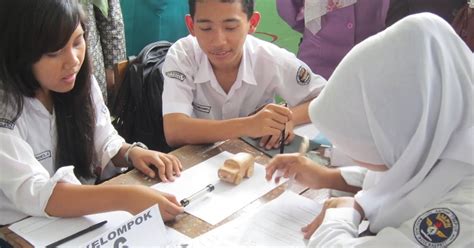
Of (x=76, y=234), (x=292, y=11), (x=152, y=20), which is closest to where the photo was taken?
(x=76, y=234)

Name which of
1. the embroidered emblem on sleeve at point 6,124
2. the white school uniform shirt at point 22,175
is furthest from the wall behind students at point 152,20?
the embroidered emblem on sleeve at point 6,124

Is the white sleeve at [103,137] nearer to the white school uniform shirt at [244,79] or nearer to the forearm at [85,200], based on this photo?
the white school uniform shirt at [244,79]

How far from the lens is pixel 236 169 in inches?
44.6

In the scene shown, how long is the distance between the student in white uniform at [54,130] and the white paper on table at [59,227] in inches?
0.6

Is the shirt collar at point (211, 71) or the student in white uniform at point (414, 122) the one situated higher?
the student in white uniform at point (414, 122)

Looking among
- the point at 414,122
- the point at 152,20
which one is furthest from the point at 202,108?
the point at 152,20

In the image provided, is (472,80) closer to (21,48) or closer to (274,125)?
(274,125)

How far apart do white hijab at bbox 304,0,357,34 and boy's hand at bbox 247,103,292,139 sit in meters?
0.69

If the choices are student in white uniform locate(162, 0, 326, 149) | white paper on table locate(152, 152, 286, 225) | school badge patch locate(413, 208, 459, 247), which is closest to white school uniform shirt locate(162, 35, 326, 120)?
student in white uniform locate(162, 0, 326, 149)

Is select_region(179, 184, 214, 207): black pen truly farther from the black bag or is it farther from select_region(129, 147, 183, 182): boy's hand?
the black bag

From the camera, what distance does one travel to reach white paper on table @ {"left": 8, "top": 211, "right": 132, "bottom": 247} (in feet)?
3.08

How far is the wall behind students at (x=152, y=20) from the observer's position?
2496 mm

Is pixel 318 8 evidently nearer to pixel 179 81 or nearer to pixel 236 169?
pixel 179 81

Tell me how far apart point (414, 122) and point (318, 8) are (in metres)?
1.19
